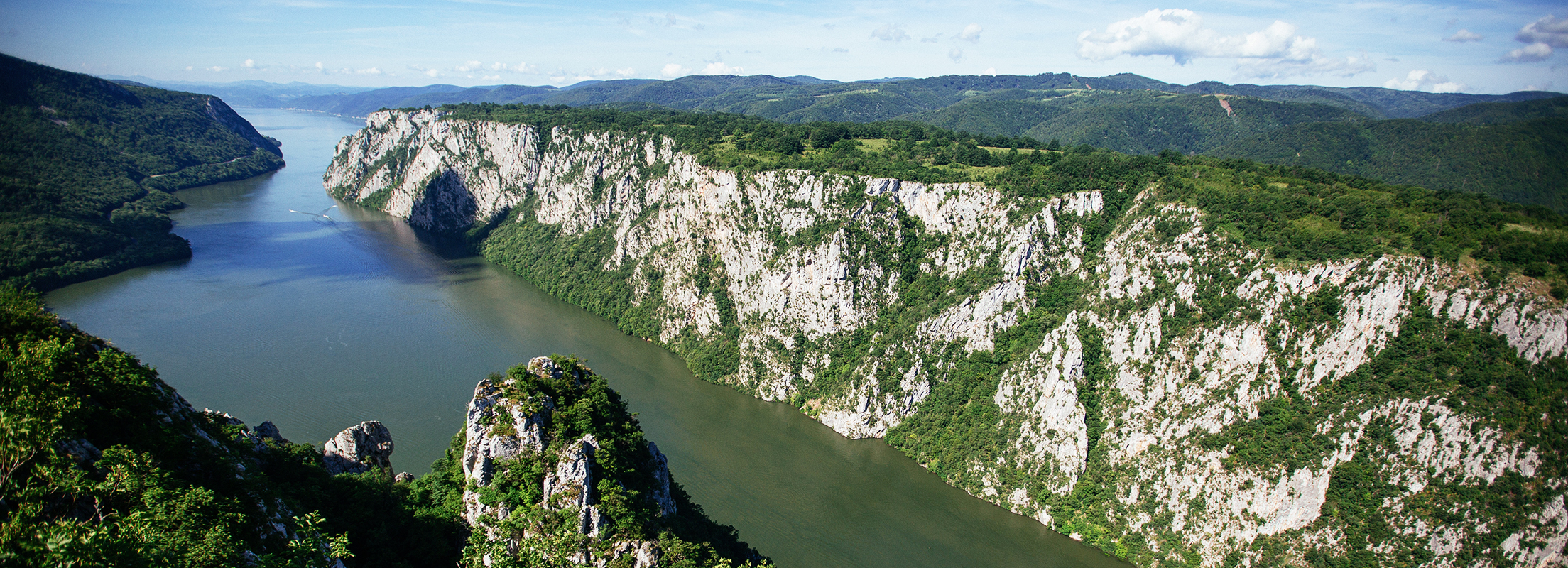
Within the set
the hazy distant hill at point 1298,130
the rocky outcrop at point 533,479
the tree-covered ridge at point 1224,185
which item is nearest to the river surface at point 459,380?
the rocky outcrop at point 533,479

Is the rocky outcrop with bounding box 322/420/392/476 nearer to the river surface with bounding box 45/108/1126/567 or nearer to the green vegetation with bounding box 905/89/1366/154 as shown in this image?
the river surface with bounding box 45/108/1126/567

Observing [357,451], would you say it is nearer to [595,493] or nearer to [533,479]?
[533,479]

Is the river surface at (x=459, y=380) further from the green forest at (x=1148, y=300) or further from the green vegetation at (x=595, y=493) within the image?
the green vegetation at (x=595, y=493)

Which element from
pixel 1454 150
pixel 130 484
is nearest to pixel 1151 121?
pixel 1454 150

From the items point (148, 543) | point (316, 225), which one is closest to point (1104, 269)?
point (148, 543)

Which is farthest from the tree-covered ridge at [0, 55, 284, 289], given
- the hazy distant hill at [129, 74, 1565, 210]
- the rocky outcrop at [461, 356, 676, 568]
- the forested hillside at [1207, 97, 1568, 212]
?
the forested hillside at [1207, 97, 1568, 212]
